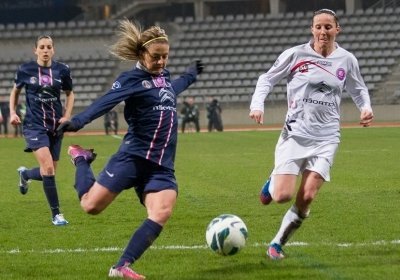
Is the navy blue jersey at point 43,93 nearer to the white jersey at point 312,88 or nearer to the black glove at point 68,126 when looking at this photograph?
the white jersey at point 312,88

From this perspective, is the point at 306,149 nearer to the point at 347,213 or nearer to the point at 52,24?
the point at 347,213

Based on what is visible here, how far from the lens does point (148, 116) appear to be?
25.9 ft

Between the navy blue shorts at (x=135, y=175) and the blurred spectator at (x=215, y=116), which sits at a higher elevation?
the navy blue shorts at (x=135, y=175)

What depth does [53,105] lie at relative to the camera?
12.0m

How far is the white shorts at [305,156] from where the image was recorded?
862cm

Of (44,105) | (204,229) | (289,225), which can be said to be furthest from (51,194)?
(289,225)

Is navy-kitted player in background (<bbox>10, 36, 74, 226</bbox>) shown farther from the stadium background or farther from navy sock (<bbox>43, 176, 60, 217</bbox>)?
the stadium background

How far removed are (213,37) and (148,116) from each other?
47.5 metres

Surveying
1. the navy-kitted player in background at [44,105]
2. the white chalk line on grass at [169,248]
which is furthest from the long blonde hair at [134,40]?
the navy-kitted player in background at [44,105]

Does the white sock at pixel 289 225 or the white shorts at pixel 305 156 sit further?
the white sock at pixel 289 225

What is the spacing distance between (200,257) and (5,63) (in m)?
47.0

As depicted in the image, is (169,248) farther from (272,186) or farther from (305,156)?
(305,156)

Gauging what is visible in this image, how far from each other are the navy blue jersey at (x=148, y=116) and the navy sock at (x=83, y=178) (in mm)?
444

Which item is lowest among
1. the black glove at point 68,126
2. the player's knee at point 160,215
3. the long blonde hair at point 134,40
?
the player's knee at point 160,215
